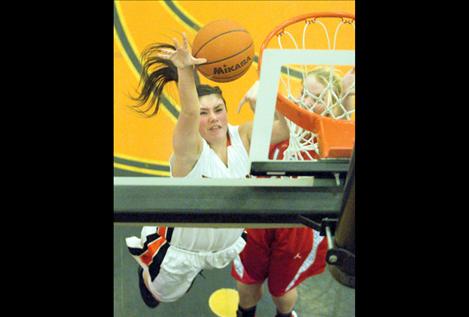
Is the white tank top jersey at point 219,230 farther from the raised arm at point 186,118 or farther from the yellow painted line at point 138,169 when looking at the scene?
the yellow painted line at point 138,169

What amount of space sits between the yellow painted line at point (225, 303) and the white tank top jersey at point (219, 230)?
0.18 meters

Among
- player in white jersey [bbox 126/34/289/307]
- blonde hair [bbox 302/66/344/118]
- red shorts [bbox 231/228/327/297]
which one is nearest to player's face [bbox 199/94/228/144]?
player in white jersey [bbox 126/34/289/307]

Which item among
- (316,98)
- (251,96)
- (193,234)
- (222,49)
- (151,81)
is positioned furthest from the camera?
(151,81)

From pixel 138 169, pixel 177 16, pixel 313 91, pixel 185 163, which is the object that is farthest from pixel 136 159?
pixel 313 91

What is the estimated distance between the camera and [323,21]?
5.08 feet

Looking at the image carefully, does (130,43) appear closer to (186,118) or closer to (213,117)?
(213,117)

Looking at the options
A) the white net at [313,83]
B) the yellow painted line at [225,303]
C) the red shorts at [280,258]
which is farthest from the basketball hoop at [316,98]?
the yellow painted line at [225,303]

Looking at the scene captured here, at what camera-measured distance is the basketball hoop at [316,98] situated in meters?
1.19

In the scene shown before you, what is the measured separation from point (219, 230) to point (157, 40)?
68cm

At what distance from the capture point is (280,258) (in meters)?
1.80

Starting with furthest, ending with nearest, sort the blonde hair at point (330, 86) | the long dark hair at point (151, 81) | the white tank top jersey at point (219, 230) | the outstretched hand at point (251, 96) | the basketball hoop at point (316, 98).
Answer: the long dark hair at point (151, 81), the white tank top jersey at point (219, 230), the outstretched hand at point (251, 96), the blonde hair at point (330, 86), the basketball hoop at point (316, 98)
